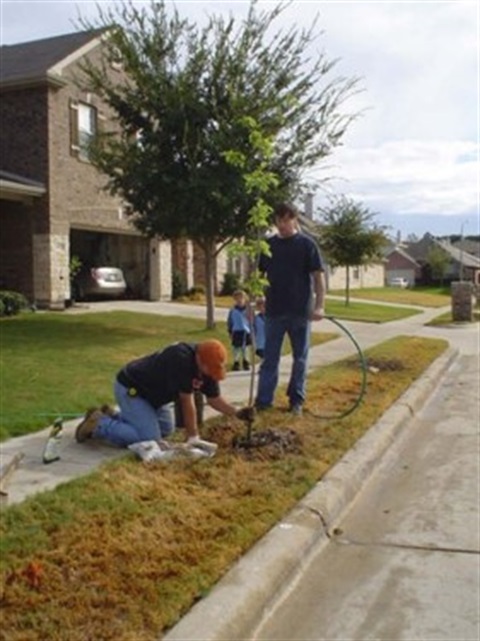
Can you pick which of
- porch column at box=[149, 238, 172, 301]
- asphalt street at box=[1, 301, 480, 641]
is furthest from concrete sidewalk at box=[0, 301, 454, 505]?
porch column at box=[149, 238, 172, 301]

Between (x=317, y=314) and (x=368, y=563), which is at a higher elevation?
(x=317, y=314)

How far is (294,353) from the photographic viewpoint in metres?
7.88

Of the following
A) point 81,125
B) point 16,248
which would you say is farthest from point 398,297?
point 16,248

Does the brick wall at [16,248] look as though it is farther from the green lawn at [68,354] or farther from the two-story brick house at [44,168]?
the green lawn at [68,354]

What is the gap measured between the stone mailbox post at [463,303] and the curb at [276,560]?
67.9 ft

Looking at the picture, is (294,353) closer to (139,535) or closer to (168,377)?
(168,377)

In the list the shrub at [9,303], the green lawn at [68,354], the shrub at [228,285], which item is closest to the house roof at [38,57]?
the shrub at [9,303]

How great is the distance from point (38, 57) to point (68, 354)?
14443 mm

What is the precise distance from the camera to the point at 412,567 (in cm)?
445

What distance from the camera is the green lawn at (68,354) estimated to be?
8172mm

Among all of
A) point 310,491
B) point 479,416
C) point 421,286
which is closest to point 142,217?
point 479,416

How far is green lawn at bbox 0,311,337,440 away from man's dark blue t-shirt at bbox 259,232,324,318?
2.36m

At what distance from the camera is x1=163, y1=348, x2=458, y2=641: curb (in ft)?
11.1

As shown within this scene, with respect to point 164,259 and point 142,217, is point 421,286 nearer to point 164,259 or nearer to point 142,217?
point 164,259
